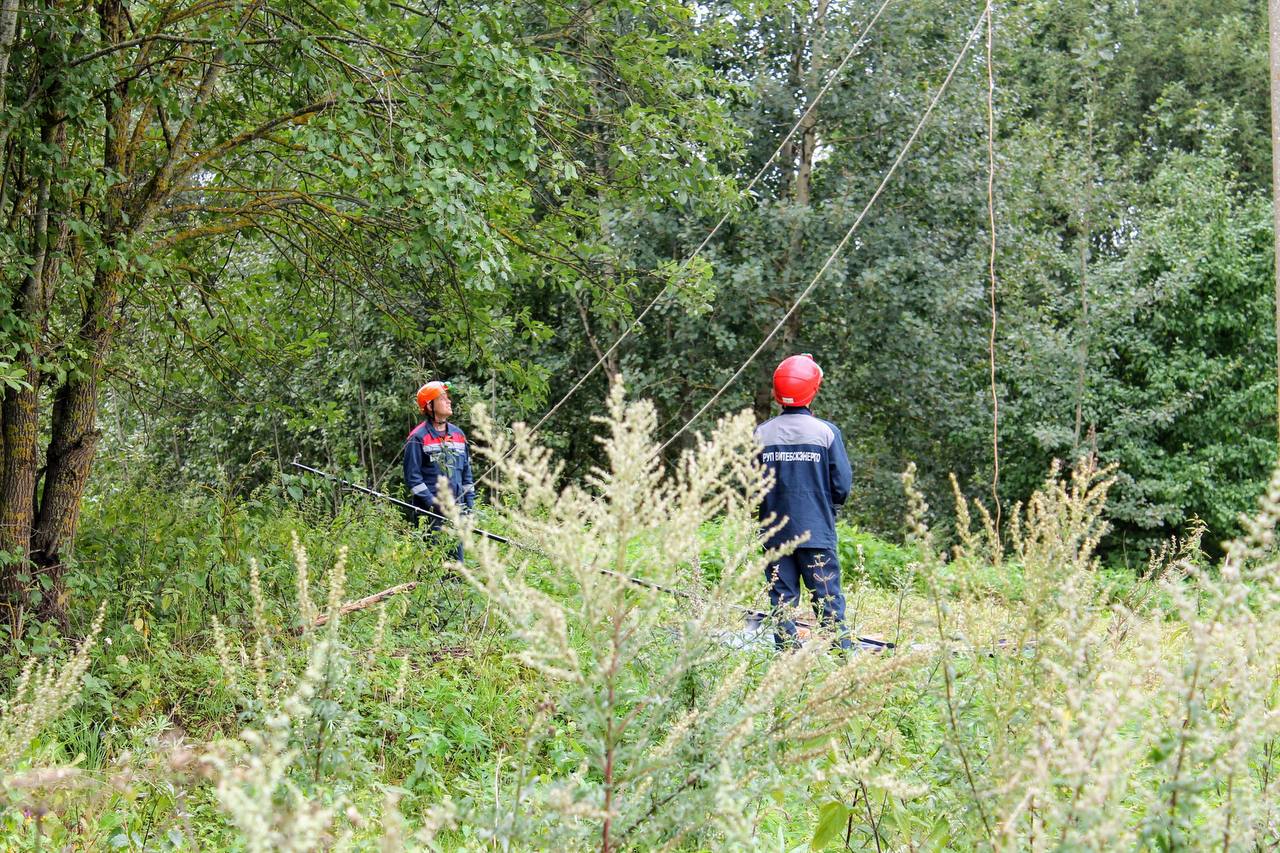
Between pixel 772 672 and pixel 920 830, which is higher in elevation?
pixel 772 672

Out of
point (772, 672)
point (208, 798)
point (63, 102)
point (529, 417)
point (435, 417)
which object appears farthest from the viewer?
point (529, 417)

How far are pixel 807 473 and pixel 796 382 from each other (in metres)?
0.47

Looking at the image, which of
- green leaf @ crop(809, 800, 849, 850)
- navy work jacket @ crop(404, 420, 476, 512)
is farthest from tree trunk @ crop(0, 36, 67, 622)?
green leaf @ crop(809, 800, 849, 850)

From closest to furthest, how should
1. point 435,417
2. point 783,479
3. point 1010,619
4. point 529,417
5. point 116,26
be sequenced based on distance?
1. point 1010,619
2. point 783,479
3. point 116,26
4. point 435,417
5. point 529,417

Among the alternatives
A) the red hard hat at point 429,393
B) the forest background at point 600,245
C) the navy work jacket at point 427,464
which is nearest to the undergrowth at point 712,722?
the forest background at point 600,245

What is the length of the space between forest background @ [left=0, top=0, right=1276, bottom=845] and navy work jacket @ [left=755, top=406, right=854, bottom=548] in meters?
1.71

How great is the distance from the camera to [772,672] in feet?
8.00

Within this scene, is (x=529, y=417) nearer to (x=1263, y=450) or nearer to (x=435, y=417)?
(x=435, y=417)

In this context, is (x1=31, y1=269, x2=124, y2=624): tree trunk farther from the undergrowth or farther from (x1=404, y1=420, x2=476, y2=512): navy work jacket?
(x1=404, y1=420, x2=476, y2=512): navy work jacket

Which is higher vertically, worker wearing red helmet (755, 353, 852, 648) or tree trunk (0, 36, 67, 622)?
tree trunk (0, 36, 67, 622)

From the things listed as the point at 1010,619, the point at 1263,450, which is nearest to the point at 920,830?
the point at 1010,619

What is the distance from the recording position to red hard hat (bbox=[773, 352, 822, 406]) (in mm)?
5793

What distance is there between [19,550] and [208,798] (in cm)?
231

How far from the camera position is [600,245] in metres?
7.56
